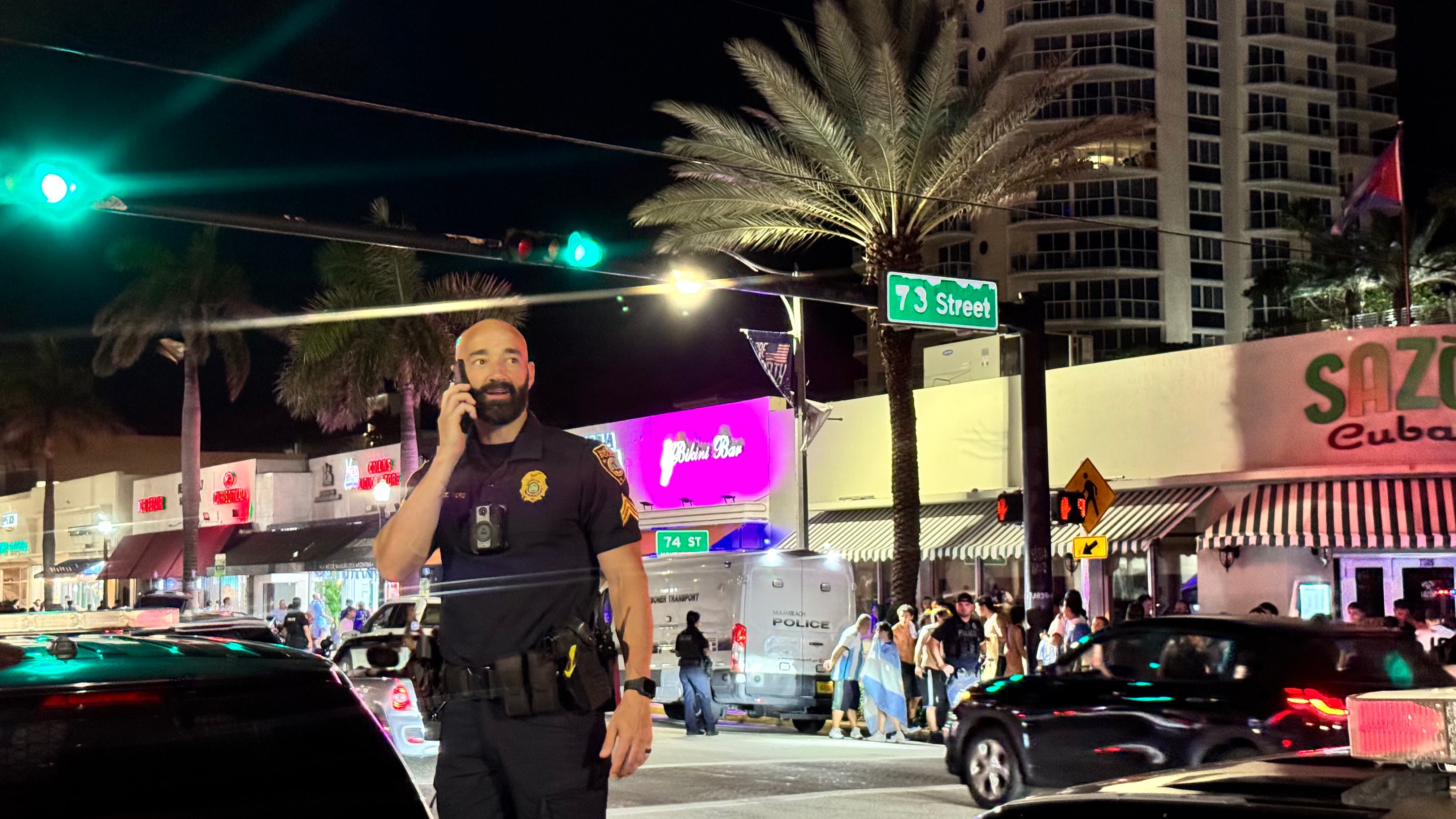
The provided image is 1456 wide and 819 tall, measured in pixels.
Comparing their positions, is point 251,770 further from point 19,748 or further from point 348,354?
point 348,354

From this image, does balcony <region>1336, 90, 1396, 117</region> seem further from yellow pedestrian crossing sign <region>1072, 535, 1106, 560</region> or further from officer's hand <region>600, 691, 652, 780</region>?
officer's hand <region>600, 691, 652, 780</region>

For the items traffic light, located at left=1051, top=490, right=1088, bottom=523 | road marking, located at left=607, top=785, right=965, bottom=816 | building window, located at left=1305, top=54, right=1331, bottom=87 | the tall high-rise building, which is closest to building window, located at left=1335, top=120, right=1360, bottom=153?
the tall high-rise building

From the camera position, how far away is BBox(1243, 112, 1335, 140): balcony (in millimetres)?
75062

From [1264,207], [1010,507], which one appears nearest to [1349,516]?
[1010,507]

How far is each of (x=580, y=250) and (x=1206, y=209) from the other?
64404mm

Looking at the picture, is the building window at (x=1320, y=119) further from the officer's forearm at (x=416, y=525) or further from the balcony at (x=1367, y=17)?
the officer's forearm at (x=416, y=525)

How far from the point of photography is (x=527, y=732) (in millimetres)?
4641

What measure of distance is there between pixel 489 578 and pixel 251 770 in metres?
0.98

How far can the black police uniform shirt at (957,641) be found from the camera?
64.0 ft

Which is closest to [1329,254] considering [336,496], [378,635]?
[336,496]

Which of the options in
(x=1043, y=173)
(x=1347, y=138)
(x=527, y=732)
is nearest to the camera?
(x=527, y=732)

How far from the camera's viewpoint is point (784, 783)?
13672 millimetres

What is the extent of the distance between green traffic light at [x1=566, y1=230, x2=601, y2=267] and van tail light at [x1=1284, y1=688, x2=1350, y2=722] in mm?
7170

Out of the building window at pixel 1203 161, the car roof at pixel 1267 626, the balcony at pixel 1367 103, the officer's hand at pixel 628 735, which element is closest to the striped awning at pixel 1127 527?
the car roof at pixel 1267 626
